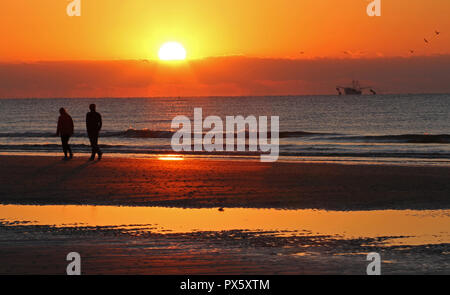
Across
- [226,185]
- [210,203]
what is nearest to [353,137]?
[226,185]

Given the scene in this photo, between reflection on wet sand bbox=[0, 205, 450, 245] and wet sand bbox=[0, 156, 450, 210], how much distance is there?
0.77 metres

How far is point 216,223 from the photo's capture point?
1109 cm

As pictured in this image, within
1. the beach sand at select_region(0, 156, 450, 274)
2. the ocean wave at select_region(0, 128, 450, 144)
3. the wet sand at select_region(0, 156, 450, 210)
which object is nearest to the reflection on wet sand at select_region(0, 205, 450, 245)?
the beach sand at select_region(0, 156, 450, 274)

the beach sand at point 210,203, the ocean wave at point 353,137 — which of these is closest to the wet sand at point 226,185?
the beach sand at point 210,203

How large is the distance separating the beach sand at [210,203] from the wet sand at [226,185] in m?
0.02

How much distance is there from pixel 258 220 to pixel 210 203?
7.65 ft

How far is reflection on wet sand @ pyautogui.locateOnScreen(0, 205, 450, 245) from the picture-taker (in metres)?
10.2

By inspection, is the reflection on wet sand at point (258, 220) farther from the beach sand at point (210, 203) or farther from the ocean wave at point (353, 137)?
the ocean wave at point (353, 137)

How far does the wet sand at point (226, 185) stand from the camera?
13.8 meters

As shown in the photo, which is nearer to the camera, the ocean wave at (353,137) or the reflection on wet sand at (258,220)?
the reflection on wet sand at (258,220)

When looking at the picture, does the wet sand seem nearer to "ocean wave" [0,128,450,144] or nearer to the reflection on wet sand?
the reflection on wet sand

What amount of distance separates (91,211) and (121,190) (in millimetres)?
2939
